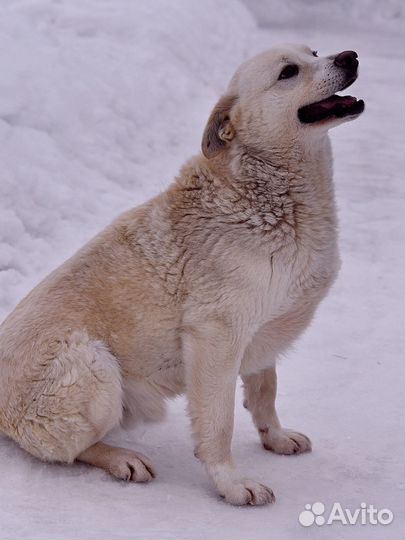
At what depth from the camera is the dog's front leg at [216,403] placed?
12.0 ft

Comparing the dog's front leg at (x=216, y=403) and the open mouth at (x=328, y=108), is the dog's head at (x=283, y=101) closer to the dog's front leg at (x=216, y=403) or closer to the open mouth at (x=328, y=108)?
the open mouth at (x=328, y=108)

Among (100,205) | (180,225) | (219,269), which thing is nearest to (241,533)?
(219,269)

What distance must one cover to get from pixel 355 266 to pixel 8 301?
2.43 m

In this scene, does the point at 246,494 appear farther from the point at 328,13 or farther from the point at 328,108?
the point at 328,13

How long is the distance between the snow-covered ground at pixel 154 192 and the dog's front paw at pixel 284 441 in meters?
0.04

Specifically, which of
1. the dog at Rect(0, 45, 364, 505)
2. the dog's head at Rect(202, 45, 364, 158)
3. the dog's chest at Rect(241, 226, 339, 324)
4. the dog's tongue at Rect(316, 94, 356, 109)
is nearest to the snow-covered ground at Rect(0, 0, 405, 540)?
the dog at Rect(0, 45, 364, 505)

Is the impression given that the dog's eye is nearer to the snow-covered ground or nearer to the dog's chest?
the dog's chest

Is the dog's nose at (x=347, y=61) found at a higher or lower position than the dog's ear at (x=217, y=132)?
higher

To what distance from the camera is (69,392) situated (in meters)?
3.72

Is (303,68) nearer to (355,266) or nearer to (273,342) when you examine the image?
(273,342)

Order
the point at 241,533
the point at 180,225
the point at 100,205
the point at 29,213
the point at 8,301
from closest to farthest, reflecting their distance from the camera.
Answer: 1. the point at 241,533
2. the point at 180,225
3. the point at 8,301
4. the point at 29,213
5. the point at 100,205

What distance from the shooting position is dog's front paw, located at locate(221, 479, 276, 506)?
3.66 metres

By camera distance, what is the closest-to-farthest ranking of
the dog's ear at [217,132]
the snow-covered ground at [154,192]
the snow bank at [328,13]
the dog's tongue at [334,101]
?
the snow-covered ground at [154,192] < the dog's tongue at [334,101] < the dog's ear at [217,132] < the snow bank at [328,13]

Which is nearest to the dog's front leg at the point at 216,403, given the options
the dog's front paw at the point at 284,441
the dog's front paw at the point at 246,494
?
the dog's front paw at the point at 246,494
